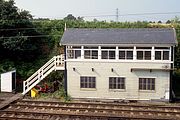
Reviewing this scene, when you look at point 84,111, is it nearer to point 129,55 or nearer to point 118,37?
point 129,55

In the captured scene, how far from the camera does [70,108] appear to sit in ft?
67.8

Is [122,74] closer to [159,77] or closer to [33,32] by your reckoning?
[159,77]

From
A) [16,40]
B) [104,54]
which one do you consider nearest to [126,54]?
[104,54]

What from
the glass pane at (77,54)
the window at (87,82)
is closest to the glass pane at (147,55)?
the window at (87,82)

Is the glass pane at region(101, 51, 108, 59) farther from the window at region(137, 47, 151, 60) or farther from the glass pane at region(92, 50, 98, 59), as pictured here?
the window at region(137, 47, 151, 60)

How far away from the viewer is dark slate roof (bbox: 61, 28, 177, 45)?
76.1ft

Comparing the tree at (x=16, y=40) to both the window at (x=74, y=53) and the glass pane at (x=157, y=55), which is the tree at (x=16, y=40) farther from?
the glass pane at (x=157, y=55)

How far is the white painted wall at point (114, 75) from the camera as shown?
2302cm

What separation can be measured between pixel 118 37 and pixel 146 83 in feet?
12.5

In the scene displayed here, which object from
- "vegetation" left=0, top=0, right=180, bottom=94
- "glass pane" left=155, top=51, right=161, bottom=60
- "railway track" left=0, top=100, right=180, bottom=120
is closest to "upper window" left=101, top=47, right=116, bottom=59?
"glass pane" left=155, top=51, right=161, bottom=60

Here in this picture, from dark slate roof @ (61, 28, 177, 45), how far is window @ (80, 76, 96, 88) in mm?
2495

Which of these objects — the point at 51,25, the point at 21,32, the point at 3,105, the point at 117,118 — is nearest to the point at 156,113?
the point at 117,118

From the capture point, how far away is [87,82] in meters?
23.9

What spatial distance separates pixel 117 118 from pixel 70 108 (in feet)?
11.5
